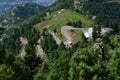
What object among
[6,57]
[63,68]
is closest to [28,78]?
[6,57]

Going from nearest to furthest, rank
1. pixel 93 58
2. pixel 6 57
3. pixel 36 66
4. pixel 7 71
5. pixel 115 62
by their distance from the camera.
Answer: pixel 115 62 → pixel 93 58 → pixel 7 71 → pixel 6 57 → pixel 36 66

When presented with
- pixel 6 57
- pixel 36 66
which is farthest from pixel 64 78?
pixel 36 66

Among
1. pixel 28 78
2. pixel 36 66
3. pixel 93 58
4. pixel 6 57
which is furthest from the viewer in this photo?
pixel 36 66

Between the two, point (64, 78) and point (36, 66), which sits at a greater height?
point (64, 78)

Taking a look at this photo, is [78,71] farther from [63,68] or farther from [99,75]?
[63,68]

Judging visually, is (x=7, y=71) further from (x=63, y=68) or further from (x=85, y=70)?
(x=85, y=70)

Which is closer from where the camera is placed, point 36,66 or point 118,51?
point 118,51

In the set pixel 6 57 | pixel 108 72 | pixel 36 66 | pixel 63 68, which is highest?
pixel 108 72

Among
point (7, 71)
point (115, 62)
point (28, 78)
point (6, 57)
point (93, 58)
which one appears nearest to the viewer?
point (115, 62)

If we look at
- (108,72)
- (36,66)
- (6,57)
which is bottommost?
(36,66)
